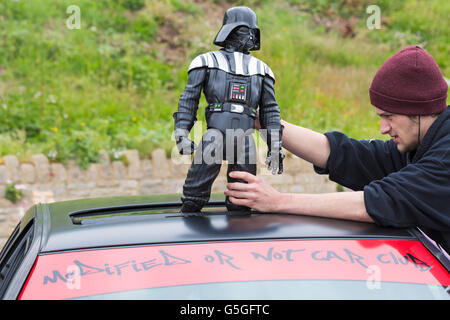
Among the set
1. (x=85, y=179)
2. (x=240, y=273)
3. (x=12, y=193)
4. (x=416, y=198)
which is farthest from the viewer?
(x=85, y=179)

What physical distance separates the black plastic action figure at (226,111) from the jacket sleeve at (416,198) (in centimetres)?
46

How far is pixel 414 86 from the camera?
2.35m

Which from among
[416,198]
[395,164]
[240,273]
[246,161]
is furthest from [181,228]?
[395,164]

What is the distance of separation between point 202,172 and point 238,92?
38cm

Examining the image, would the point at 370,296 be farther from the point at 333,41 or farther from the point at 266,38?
the point at 333,41

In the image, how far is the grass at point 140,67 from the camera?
726cm

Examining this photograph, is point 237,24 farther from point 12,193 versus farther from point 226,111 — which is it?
point 12,193

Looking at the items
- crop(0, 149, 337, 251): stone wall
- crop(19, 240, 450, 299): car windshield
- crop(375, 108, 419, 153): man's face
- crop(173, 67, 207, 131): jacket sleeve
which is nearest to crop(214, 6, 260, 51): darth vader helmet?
crop(173, 67, 207, 131): jacket sleeve

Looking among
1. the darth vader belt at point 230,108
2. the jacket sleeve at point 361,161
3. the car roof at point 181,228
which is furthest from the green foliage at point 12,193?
the darth vader belt at point 230,108

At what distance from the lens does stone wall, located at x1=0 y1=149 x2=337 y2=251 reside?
6.34 m

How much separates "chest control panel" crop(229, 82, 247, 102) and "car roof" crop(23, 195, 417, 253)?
1.62ft

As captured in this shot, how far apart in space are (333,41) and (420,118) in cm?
817

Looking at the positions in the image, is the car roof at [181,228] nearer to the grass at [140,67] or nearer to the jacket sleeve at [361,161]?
the jacket sleeve at [361,161]

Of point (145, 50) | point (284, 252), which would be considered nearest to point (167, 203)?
point (284, 252)
